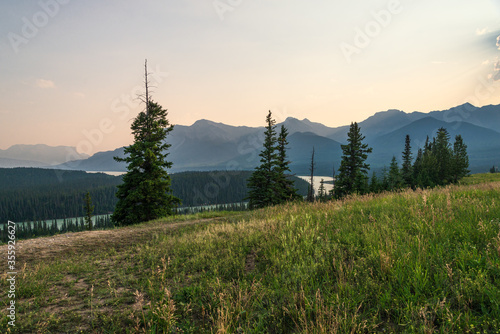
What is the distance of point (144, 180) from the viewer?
21.3 m

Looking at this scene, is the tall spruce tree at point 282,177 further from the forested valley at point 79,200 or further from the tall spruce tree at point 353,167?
the forested valley at point 79,200

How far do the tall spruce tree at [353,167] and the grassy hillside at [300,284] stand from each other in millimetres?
29081

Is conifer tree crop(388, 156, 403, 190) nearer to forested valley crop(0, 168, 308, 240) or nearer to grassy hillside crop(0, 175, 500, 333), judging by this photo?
grassy hillside crop(0, 175, 500, 333)

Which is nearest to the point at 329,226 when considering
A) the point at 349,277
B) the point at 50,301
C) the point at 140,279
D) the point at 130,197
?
the point at 349,277

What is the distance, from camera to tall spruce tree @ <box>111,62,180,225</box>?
2112 centimetres

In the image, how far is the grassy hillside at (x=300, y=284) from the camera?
274 cm

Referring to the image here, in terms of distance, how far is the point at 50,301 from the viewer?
423 cm

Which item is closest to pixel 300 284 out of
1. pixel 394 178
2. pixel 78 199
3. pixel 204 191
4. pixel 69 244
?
pixel 69 244

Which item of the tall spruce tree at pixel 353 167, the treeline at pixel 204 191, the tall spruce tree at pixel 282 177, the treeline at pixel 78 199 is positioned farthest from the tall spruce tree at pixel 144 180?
the treeline at pixel 204 191

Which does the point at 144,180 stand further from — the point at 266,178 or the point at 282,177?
the point at 282,177

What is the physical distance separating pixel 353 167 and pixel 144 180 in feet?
95.3

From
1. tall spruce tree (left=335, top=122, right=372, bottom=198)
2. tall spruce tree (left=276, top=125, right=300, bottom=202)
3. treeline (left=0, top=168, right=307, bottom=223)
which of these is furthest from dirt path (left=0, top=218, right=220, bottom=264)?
treeline (left=0, top=168, right=307, bottom=223)

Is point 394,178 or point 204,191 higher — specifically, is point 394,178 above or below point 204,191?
above

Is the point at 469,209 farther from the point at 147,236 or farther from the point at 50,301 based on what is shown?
the point at 147,236
